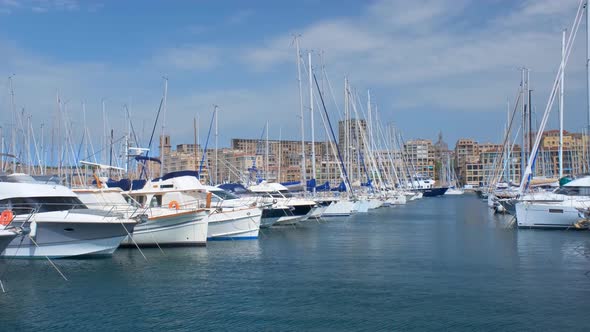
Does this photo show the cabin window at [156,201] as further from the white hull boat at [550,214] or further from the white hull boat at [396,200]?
the white hull boat at [396,200]

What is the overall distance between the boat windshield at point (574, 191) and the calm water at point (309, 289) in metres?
9.22

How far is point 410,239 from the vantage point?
131 feet

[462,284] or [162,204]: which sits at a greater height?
[162,204]

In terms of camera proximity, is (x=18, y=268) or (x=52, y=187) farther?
(x=52, y=187)

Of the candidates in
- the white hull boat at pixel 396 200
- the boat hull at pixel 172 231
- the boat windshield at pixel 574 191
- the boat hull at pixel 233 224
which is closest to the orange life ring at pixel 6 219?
the boat hull at pixel 172 231

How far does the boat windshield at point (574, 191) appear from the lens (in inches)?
1679

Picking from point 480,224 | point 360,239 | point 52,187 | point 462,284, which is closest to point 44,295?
point 52,187

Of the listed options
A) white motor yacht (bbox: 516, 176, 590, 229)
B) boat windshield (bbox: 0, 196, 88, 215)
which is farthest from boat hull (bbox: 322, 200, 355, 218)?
boat windshield (bbox: 0, 196, 88, 215)

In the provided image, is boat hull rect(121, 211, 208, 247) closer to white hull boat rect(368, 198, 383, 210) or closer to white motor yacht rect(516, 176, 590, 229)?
white motor yacht rect(516, 176, 590, 229)

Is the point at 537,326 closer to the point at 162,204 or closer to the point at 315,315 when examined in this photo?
the point at 315,315

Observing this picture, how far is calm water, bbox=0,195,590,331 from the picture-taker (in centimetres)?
1789

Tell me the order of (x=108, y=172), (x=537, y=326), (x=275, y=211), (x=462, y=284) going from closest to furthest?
(x=537, y=326) → (x=462, y=284) → (x=275, y=211) → (x=108, y=172)

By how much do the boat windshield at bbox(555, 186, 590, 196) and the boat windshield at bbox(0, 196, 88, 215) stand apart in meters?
31.0

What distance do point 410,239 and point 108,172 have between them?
32.2 metres
